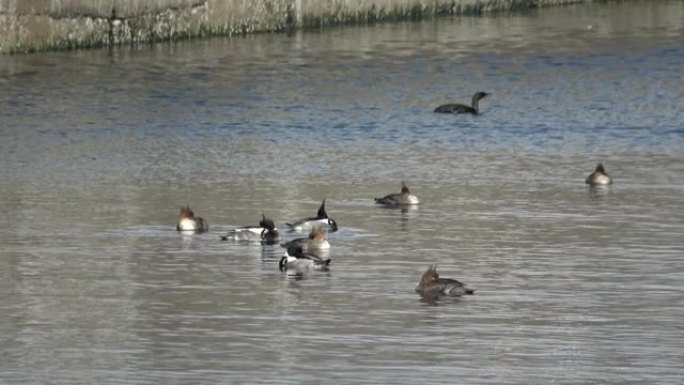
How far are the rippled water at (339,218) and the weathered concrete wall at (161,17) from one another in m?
0.71

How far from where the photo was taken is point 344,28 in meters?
46.1

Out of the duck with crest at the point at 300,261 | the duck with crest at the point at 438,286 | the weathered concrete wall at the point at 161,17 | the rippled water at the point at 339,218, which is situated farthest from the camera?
the weathered concrete wall at the point at 161,17

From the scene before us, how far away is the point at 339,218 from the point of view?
19.9 meters

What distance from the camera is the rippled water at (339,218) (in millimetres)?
13430

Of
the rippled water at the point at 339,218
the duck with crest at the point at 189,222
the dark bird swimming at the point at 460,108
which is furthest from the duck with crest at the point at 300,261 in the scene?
the dark bird swimming at the point at 460,108

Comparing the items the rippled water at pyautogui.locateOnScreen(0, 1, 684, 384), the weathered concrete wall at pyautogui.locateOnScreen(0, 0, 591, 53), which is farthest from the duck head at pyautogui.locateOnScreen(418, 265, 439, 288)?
the weathered concrete wall at pyautogui.locateOnScreen(0, 0, 591, 53)

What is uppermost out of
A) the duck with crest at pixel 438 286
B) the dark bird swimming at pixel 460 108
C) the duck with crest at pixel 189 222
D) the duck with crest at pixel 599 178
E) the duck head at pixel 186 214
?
the duck with crest at pixel 438 286

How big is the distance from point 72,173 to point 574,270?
8.03m

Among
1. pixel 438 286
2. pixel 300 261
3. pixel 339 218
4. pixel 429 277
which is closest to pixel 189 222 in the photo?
pixel 339 218

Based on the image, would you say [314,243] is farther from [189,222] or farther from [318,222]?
[189,222]

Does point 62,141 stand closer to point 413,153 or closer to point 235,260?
point 413,153

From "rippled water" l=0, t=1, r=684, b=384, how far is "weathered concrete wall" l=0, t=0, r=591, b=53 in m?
0.71

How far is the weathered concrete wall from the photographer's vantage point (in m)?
37.3

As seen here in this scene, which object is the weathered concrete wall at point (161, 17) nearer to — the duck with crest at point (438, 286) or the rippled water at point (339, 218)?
the rippled water at point (339, 218)
